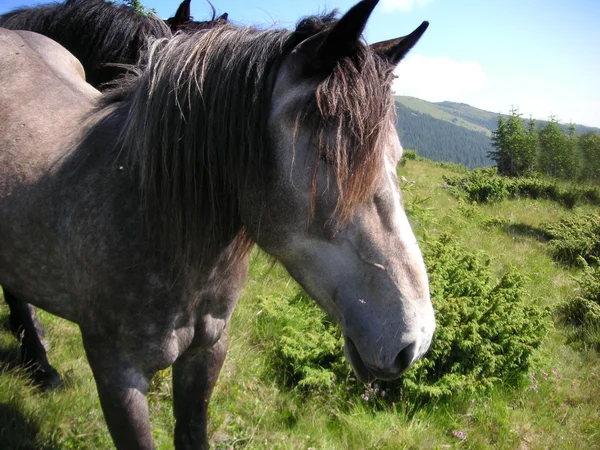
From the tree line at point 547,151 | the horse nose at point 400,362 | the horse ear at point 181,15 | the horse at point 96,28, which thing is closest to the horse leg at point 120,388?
the horse nose at point 400,362

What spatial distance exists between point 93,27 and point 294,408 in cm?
352

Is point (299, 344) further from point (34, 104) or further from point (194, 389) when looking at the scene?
point (34, 104)

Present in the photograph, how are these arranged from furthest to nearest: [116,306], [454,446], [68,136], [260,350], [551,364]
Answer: [551,364] < [260,350] < [454,446] < [68,136] < [116,306]

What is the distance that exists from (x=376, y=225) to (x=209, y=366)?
123cm

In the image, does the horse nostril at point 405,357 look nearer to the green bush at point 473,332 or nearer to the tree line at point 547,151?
the green bush at point 473,332

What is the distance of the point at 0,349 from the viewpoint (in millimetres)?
2916

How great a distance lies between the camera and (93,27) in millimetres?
3623

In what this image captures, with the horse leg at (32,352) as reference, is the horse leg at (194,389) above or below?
above

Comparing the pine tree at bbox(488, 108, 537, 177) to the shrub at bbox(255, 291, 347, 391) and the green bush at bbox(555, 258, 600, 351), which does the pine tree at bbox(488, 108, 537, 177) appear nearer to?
the green bush at bbox(555, 258, 600, 351)

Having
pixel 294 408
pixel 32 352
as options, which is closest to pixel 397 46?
pixel 294 408

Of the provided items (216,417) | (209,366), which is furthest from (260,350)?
(209,366)

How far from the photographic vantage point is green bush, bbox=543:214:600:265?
767 centimetres

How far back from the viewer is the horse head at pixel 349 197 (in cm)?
117

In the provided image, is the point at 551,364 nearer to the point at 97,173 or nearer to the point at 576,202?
the point at 97,173
